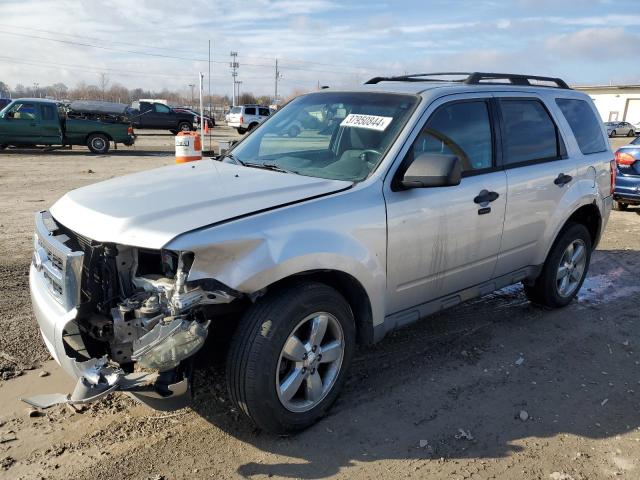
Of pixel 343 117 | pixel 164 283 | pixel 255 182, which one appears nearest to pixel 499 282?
pixel 343 117

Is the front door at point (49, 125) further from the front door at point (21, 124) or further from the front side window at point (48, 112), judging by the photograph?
the front door at point (21, 124)


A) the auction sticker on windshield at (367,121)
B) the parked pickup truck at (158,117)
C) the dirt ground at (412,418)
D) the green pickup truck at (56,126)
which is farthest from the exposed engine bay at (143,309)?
the parked pickup truck at (158,117)

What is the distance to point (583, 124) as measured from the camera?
17.0 ft

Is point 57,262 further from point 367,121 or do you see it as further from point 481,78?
point 481,78

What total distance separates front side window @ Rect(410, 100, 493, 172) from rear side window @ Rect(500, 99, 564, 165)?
0.23 meters

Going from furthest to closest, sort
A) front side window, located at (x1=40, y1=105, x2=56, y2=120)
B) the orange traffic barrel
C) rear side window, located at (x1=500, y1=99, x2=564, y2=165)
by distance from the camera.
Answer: front side window, located at (x1=40, y1=105, x2=56, y2=120)
the orange traffic barrel
rear side window, located at (x1=500, y1=99, x2=564, y2=165)

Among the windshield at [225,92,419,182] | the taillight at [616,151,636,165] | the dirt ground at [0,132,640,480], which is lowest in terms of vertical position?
the dirt ground at [0,132,640,480]

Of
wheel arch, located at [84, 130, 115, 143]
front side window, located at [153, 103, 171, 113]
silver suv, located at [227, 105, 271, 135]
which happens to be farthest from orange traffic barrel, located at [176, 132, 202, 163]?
silver suv, located at [227, 105, 271, 135]

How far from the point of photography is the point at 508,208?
4.20 meters

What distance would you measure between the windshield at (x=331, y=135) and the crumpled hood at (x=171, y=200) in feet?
0.75

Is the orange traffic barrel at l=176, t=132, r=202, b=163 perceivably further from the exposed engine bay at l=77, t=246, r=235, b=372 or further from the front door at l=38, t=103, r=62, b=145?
the front door at l=38, t=103, r=62, b=145

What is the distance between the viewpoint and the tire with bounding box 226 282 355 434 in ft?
9.34

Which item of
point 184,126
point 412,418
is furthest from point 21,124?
Answer: point 412,418

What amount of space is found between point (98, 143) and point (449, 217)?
727 inches
